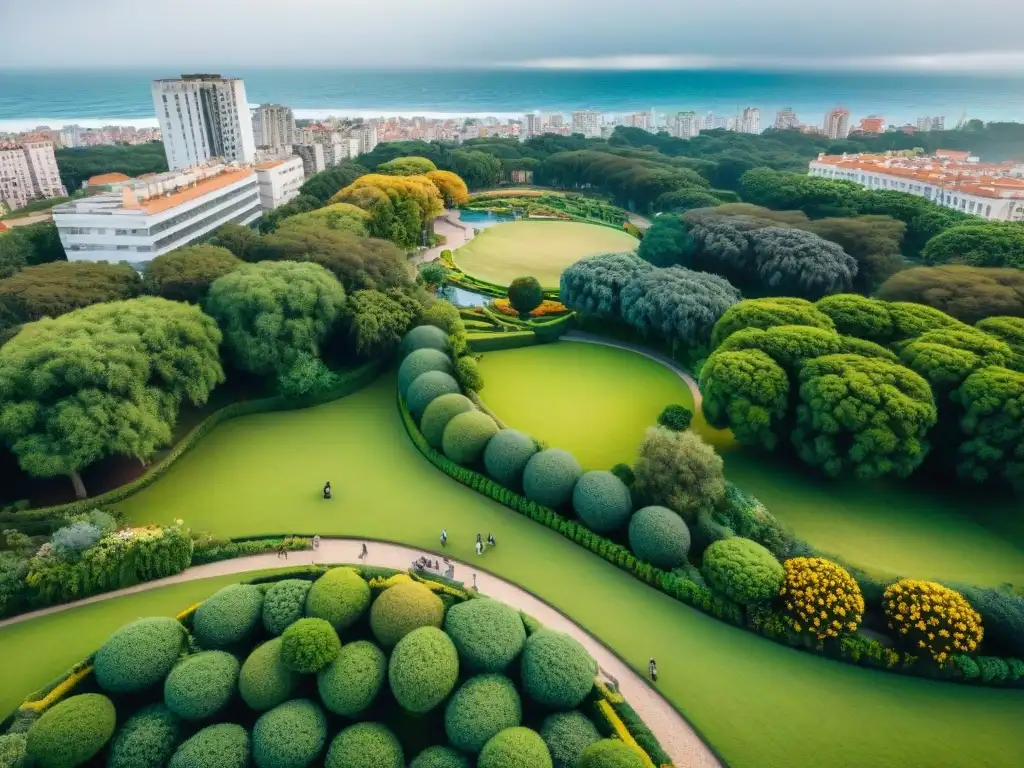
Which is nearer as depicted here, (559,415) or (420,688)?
(420,688)

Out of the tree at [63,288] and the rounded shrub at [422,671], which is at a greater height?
the tree at [63,288]

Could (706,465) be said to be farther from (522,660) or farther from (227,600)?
(227,600)

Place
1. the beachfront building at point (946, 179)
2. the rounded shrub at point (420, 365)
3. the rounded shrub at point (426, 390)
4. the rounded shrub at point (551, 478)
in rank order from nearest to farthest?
the rounded shrub at point (551, 478)
the rounded shrub at point (426, 390)
the rounded shrub at point (420, 365)
the beachfront building at point (946, 179)

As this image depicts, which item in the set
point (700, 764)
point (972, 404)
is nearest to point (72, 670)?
point (700, 764)

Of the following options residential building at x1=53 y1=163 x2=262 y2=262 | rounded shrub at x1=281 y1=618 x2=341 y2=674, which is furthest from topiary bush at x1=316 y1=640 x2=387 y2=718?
residential building at x1=53 y1=163 x2=262 y2=262

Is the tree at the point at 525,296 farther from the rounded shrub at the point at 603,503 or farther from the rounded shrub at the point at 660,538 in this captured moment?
the rounded shrub at the point at 660,538

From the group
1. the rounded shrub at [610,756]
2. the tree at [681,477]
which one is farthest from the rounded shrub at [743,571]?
the rounded shrub at [610,756]
